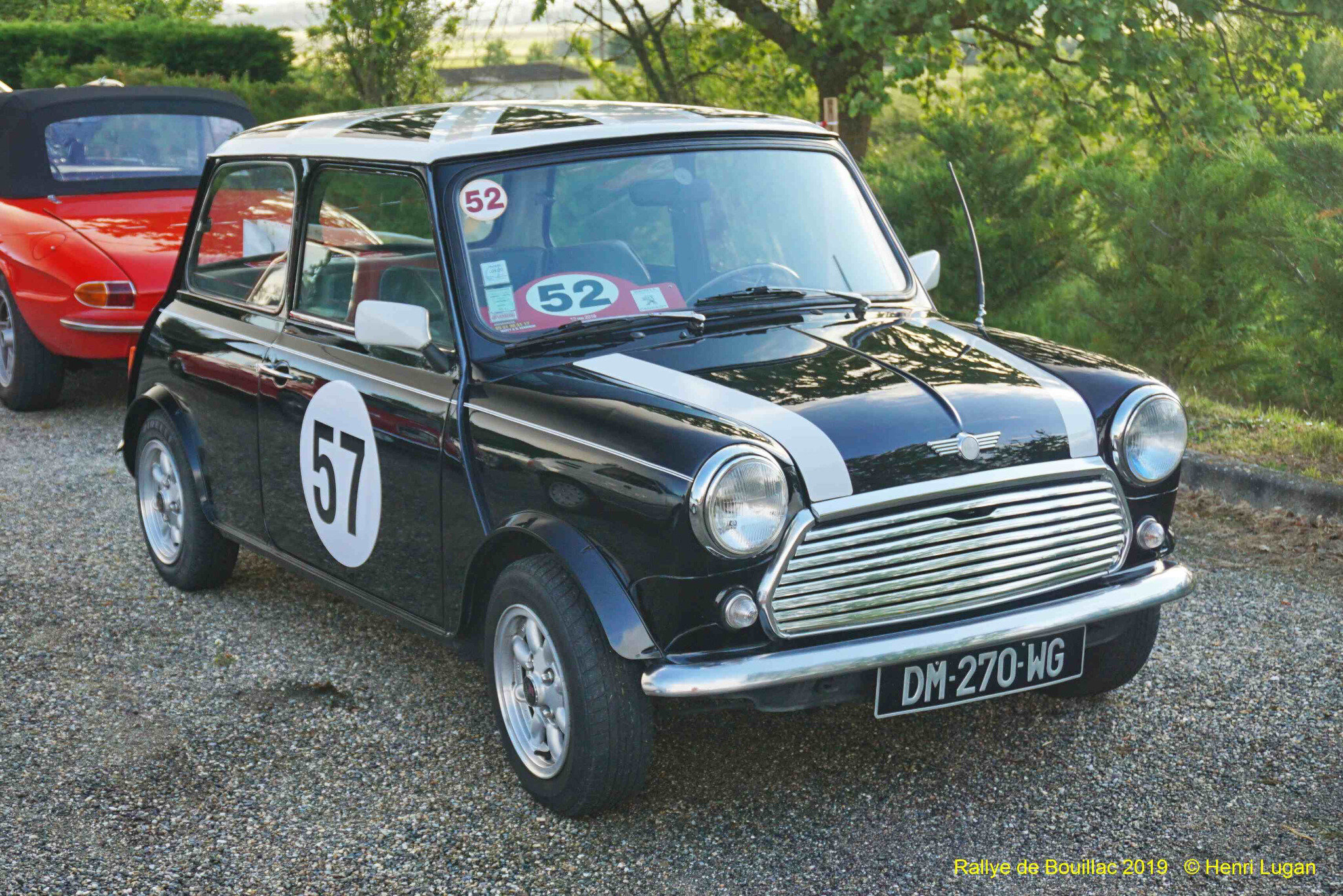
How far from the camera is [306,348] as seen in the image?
4.35 metres

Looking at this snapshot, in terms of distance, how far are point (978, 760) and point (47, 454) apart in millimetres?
5668

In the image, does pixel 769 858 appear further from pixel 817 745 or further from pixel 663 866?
pixel 817 745

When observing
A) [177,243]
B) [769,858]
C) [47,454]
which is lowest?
[47,454]

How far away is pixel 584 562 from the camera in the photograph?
322cm

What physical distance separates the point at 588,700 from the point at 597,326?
1074 millimetres

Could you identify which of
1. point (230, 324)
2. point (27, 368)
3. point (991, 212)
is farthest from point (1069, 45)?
point (230, 324)

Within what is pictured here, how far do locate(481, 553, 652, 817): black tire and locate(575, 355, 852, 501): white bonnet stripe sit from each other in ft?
1.62

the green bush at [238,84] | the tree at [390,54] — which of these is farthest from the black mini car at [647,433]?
the tree at [390,54]

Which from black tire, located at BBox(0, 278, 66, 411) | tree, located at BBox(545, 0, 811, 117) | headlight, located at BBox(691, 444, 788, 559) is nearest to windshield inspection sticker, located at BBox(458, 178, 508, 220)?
headlight, located at BBox(691, 444, 788, 559)

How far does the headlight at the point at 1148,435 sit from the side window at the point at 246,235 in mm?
2633

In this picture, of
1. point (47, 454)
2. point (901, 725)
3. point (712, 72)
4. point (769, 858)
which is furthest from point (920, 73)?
point (769, 858)

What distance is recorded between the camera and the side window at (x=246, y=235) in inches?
182

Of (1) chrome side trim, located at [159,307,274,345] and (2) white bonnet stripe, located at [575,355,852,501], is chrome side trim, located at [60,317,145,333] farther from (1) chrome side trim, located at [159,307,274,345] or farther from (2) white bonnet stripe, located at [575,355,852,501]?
(2) white bonnet stripe, located at [575,355,852,501]

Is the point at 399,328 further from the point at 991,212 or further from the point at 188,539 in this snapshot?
the point at 991,212
